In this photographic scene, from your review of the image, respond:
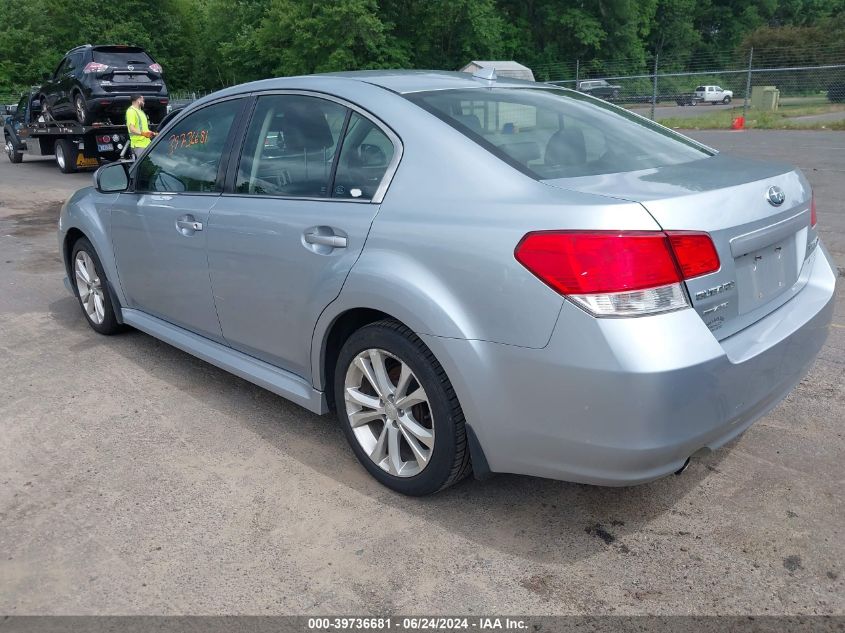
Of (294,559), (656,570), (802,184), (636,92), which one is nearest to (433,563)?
(294,559)

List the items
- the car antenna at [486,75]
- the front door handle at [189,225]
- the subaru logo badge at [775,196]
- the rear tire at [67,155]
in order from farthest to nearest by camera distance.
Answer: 1. the rear tire at [67,155]
2. the front door handle at [189,225]
3. the car antenna at [486,75]
4. the subaru logo badge at [775,196]

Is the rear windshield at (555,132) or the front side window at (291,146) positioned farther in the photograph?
the front side window at (291,146)

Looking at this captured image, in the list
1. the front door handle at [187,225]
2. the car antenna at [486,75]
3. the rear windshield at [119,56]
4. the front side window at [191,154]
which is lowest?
the front door handle at [187,225]

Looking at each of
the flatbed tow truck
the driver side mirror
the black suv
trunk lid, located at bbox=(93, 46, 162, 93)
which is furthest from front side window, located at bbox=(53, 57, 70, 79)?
the driver side mirror

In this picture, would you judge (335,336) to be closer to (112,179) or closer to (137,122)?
(112,179)

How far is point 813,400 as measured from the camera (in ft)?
12.4

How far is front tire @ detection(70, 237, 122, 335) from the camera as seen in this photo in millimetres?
4863

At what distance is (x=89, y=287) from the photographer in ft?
16.7

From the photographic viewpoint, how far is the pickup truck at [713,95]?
3478 centimetres

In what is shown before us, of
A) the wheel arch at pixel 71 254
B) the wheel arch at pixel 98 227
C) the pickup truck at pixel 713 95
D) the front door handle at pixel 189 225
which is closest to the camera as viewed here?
the front door handle at pixel 189 225

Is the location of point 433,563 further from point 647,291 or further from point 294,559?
point 647,291

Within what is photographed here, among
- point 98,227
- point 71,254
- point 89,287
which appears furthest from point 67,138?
point 98,227

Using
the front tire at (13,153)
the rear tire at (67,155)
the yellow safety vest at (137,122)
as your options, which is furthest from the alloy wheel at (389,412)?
the front tire at (13,153)

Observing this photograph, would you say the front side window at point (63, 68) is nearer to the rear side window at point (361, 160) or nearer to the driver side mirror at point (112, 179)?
the driver side mirror at point (112, 179)
